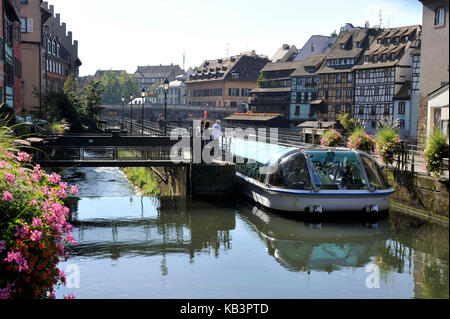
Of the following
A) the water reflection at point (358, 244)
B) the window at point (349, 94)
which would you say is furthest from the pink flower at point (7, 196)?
the window at point (349, 94)

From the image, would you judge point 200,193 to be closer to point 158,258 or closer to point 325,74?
point 158,258

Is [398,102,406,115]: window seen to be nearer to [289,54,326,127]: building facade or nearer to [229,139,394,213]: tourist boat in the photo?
[289,54,326,127]: building facade

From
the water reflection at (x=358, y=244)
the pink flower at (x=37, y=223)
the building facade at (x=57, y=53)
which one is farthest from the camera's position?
the building facade at (x=57, y=53)

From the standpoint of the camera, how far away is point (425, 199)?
15.9m

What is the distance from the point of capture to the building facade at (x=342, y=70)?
64.4 metres

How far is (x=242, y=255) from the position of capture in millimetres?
12094

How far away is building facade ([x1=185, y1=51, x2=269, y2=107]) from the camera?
4099 inches

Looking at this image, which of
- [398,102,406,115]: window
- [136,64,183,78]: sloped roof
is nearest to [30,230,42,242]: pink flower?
[398,102,406,115]: window

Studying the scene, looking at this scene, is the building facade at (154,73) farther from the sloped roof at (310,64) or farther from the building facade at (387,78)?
the building facade at (387,78)

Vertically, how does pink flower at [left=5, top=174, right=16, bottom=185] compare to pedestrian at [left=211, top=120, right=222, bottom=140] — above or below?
below

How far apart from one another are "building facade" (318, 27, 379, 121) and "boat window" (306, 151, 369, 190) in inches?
1878

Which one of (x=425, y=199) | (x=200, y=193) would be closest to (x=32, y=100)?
(x=200, y=193)

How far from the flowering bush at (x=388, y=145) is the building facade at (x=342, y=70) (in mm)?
45302
